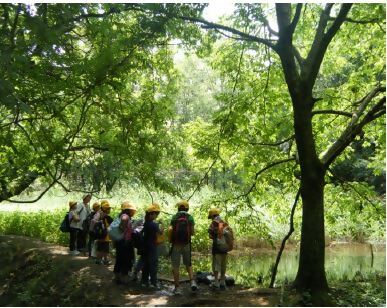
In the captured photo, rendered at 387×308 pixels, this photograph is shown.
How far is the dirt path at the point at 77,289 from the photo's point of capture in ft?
24.0

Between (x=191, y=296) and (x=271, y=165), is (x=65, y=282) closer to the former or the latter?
(x=191, y=296)

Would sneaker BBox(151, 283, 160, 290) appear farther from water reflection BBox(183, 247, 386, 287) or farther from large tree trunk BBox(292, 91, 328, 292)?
water reflection BBox(183, 247, 386, 287)

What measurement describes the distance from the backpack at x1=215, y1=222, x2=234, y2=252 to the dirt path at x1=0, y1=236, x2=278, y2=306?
0.83 meters

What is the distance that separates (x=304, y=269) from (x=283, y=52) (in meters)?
3.88

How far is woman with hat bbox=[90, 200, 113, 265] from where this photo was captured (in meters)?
→ 9.42

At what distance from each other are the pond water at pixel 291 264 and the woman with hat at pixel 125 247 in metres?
4.16

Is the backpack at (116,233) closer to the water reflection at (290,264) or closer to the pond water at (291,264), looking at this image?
the pond water at (291,264)

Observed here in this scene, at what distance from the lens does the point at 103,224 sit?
31.0 ft

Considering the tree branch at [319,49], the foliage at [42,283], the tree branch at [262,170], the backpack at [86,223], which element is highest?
the tree branch at [319,49]

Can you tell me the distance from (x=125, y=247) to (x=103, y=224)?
1.54 meters

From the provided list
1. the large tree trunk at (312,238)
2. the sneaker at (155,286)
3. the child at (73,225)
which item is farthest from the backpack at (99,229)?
the large tree trunk at (312,238)

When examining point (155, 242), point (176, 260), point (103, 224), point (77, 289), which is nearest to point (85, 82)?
point (155, 242)

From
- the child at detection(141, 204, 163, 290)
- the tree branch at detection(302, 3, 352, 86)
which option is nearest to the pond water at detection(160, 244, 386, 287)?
the child at detection(141, 204, 163, 290)

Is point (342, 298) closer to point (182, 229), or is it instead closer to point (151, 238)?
point (182, 229)
